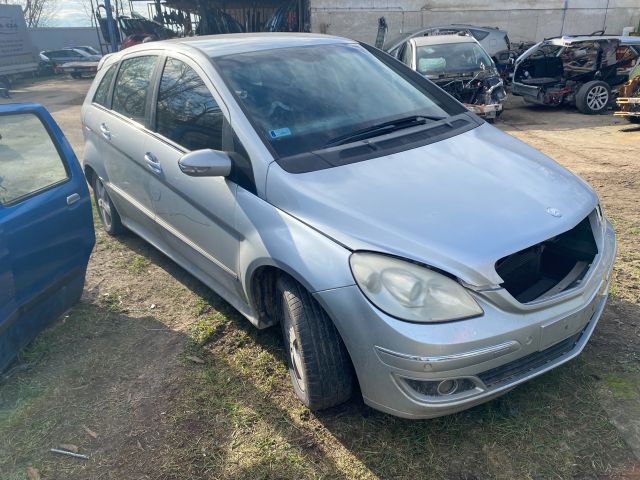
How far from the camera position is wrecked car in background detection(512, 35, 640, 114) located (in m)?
10.2

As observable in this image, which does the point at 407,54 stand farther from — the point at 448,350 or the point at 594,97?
the point at 448,350

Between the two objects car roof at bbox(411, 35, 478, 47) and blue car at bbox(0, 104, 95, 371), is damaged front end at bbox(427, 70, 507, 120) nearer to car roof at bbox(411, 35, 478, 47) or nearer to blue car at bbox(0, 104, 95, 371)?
car roof at bbox(411, 35, 478, 47)

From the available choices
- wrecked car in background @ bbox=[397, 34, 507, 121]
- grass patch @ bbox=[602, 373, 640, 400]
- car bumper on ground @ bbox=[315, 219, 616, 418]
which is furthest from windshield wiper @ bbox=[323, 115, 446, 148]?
wrecked car in background @ bbox=[397, 34, 507, 121]

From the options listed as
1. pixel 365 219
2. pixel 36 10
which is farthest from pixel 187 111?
pixel 36 10

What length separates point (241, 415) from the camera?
2.66 metres

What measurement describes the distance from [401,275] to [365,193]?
0.48 m

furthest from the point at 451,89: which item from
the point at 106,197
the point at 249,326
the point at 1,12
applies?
the point at 1,12

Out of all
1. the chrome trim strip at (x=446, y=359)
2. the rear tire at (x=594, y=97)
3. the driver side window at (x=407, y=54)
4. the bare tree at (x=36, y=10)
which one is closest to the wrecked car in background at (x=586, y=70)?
the rear tire at (x=594, y=97)

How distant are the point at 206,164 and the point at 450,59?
8.09m

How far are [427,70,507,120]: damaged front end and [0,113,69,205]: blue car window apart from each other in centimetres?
730

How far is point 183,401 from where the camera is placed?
9.09ft

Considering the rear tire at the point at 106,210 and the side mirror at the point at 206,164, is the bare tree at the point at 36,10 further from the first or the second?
the side mirror at the point at 206,164

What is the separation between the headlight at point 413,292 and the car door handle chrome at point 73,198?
1966 millimetres

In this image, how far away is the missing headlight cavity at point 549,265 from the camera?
232 centimetres
